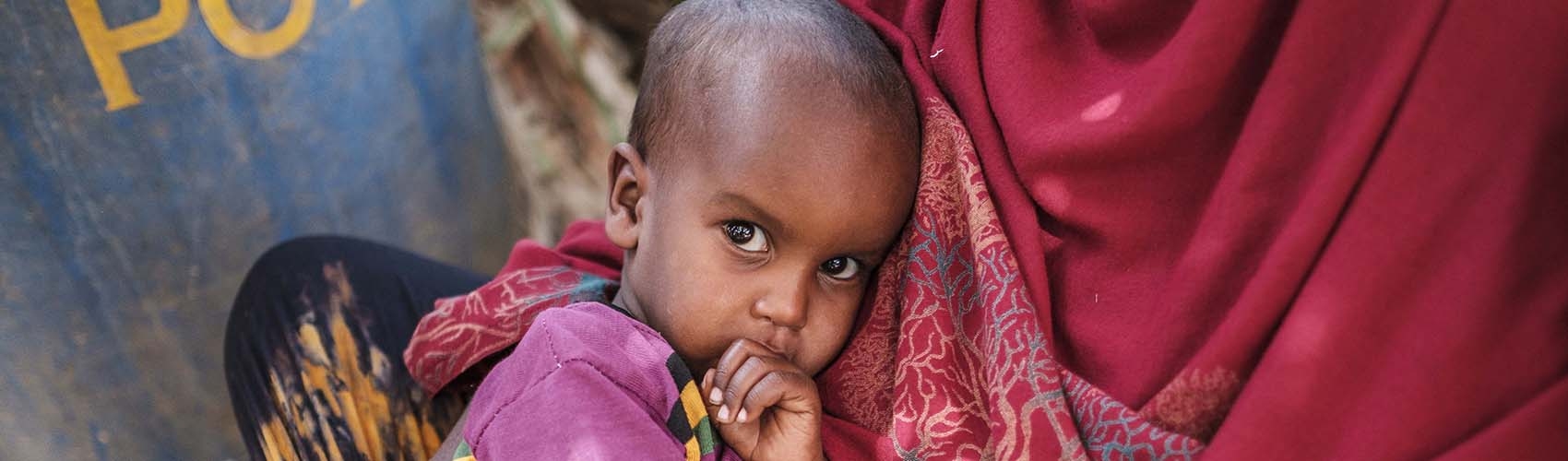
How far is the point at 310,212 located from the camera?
2127mm

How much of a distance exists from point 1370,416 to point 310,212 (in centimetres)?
179

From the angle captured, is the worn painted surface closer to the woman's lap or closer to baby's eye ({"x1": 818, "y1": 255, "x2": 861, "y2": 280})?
the woman's lap

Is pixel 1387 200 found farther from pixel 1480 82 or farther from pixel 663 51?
pixel 663 51

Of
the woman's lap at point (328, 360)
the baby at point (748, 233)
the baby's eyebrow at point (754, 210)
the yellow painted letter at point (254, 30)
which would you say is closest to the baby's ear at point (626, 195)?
the baby at point (748, 233)

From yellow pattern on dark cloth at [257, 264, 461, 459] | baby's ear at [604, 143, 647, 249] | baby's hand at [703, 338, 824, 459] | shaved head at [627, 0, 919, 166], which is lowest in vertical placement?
yellow pattern on dark cloth at [257, 264, 461, 459]

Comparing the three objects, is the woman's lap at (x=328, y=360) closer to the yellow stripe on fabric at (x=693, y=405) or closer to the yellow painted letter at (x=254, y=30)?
the yellow painted letter at (x=254, y=30)

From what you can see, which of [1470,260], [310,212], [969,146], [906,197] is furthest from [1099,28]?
[310,212]

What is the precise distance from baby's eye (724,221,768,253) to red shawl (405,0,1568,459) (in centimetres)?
16

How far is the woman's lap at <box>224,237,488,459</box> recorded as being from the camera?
1651mm

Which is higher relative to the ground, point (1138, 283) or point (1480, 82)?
point (1480, 82)

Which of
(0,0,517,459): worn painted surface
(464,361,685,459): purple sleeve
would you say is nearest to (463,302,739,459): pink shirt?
(464,361,685,459): purple sleeve

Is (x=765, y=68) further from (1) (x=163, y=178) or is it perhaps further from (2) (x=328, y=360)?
(1) (x=163, y=178)

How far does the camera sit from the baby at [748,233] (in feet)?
4.08

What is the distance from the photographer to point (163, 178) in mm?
1874
